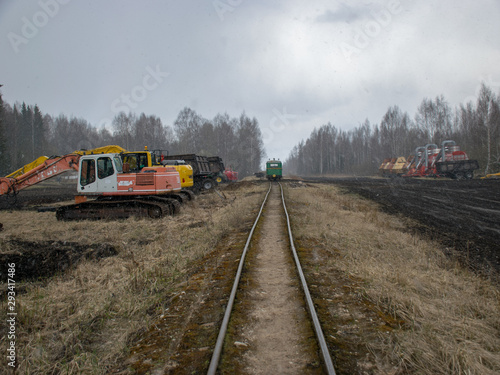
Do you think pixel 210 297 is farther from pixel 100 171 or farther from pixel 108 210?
pixel 100 171

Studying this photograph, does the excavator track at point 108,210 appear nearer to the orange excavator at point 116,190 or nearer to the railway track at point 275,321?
the orange excavator at point 116,190

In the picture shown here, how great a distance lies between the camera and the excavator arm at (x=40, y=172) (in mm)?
13602

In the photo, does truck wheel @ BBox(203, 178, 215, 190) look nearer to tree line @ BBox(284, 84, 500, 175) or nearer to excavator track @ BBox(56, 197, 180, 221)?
excavator track @ BBox(56, 197, 180, 221)

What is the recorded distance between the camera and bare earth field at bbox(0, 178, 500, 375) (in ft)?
10.4

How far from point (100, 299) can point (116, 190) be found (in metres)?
8.76

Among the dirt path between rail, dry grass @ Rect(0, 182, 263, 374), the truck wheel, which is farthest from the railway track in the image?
the truck wheel

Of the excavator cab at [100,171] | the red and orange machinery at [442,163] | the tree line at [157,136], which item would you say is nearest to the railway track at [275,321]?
the excavator cab at [100,171]

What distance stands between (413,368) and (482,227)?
10870mm

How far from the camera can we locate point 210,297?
4.71m

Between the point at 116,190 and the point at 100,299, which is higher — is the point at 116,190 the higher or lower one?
the higher one

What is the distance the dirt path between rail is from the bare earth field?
0.20 meters

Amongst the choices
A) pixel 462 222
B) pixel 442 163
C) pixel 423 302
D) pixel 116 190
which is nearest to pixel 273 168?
pixel 442 163

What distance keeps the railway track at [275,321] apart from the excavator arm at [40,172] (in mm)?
11126

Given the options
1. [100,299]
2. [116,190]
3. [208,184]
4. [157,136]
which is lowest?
[100,299]
